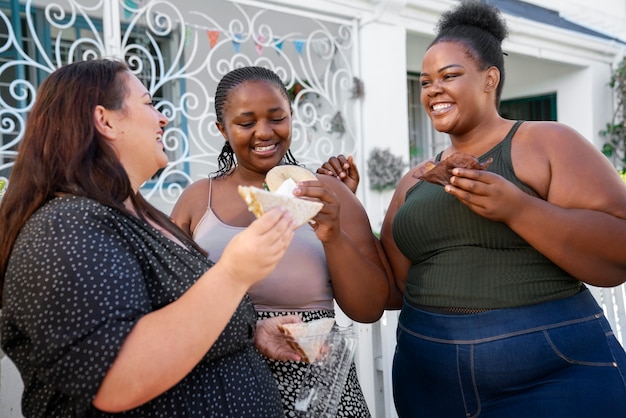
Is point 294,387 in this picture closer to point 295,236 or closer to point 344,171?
point 295,236

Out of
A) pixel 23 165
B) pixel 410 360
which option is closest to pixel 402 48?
pixel 410 360

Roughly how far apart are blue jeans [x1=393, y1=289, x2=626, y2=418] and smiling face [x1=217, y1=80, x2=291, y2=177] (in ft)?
2.80

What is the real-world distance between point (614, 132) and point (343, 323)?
22.4 feet

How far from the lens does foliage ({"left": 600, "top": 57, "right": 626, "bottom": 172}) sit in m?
8.23

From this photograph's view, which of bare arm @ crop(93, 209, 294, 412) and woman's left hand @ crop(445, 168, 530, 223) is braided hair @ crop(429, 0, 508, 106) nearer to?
woman's left hand @ crop(445, 168, 530, 223)

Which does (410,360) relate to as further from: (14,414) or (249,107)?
(14,414)

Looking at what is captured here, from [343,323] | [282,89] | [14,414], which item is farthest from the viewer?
[343,323]

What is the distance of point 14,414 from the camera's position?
2330 mm

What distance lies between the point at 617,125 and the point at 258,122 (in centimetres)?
787

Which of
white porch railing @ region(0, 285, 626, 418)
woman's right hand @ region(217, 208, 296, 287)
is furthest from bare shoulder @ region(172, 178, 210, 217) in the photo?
white porch railing @ region(0, 285, 626, 418)

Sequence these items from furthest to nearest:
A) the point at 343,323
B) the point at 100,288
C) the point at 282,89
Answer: the point at 343,323 → the point at 282,89 → the point at 100,288

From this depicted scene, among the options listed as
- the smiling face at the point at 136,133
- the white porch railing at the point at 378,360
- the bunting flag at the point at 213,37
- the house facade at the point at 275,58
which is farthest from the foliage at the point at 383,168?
the smiling face at the point at 136,133

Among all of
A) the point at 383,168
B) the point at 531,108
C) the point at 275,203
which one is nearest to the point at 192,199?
the point at 275,203

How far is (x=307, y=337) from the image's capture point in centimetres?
166
